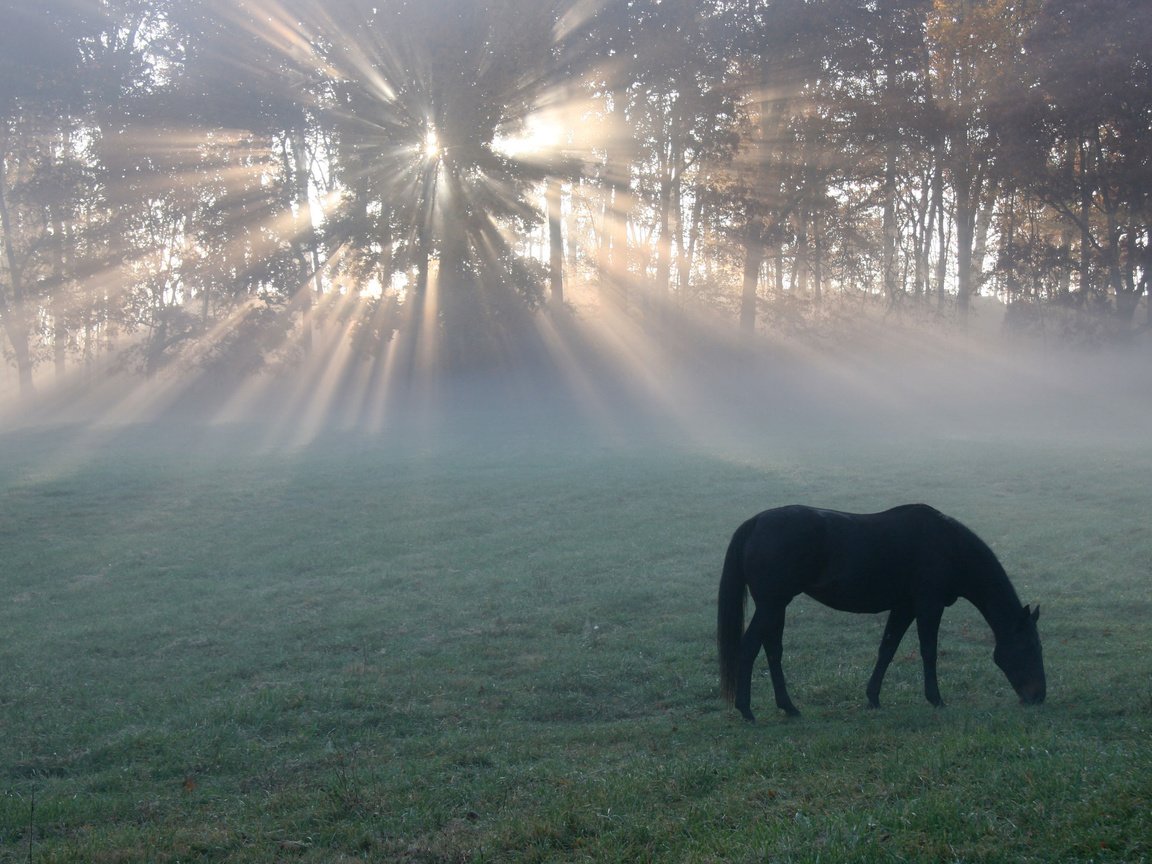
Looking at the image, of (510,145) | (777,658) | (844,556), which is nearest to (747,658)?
(777,658)

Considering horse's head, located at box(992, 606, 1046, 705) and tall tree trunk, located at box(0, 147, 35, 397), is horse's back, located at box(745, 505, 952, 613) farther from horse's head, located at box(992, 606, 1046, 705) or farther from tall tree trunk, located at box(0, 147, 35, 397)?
tall tree trunk, located at box(0, 147, 35, 397)

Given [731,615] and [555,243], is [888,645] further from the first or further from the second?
[555,243]

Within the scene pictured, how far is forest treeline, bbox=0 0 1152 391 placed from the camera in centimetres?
3731

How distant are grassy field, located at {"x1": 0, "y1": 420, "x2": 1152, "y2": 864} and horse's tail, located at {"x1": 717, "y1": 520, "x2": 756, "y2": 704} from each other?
0.31m

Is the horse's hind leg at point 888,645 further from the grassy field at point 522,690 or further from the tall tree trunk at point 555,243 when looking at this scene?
the tall tree trunk at point 555,243

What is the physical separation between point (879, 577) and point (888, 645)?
25.3 inches

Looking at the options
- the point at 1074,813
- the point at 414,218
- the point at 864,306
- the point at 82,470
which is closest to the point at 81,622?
the point at 1074,813

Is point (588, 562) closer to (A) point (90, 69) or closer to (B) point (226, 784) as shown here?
(B) point (226, 784)

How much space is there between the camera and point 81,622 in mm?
11688

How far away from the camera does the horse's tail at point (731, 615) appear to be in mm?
7953

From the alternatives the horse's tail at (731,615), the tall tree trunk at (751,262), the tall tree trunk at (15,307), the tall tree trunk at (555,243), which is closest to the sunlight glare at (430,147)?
the tall tree trunk at (555,243)

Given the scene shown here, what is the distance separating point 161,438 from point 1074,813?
33.1 metres

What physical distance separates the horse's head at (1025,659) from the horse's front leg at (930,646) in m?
0.55

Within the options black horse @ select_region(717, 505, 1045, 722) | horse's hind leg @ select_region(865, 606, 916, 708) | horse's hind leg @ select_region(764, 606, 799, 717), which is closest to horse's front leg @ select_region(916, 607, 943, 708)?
black horse @ select_region(717, 505, 1045, 722)
